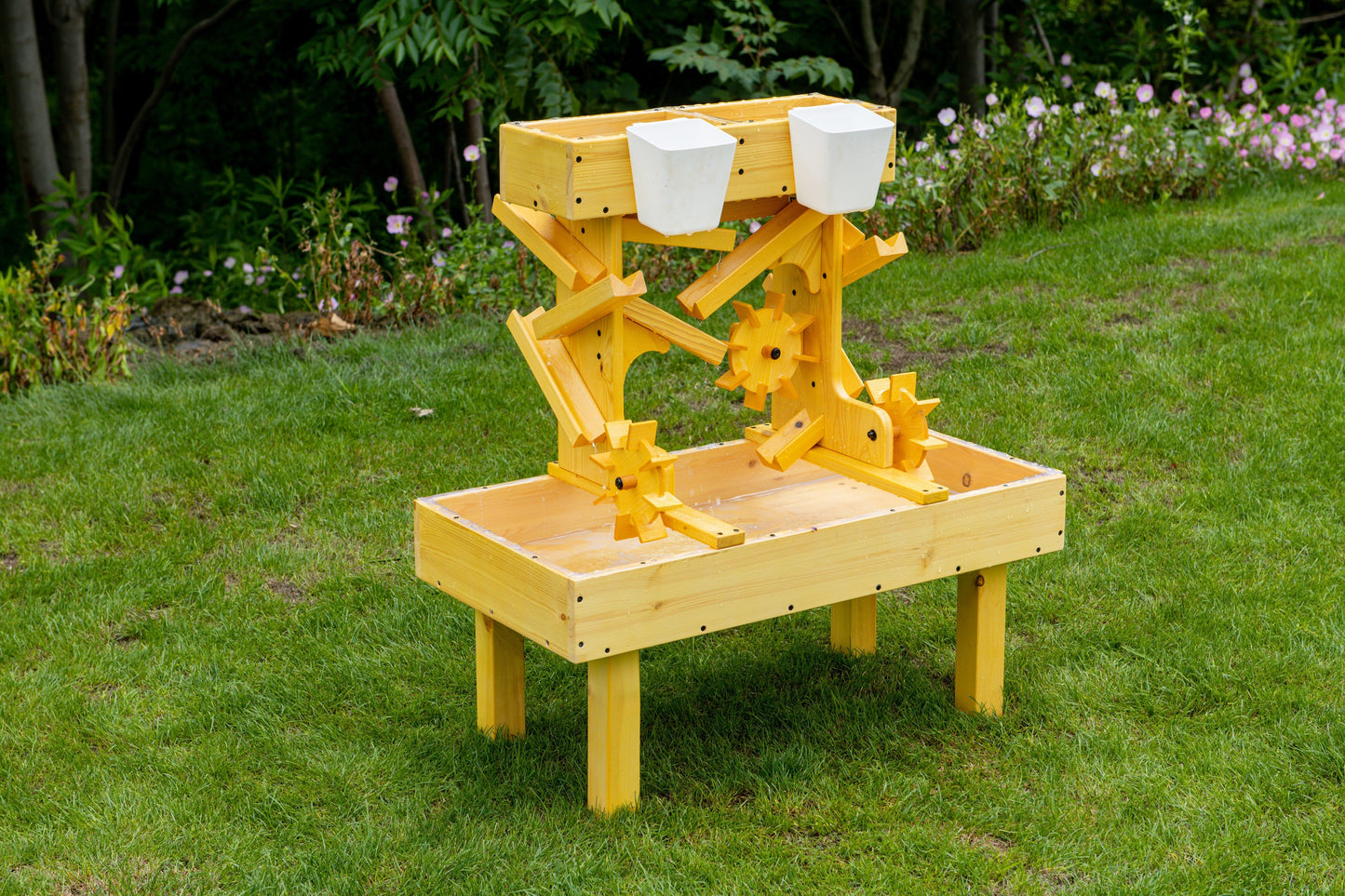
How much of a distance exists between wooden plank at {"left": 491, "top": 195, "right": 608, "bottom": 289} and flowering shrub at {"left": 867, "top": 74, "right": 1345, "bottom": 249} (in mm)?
3828

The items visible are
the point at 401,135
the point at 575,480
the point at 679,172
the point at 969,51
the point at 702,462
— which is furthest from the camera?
the point at 969,51

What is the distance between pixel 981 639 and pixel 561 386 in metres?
1.21

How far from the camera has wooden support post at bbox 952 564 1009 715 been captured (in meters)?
3.62

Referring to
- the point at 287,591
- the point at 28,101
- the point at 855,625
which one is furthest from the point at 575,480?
the point at 28,101

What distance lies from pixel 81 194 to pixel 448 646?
526 cm

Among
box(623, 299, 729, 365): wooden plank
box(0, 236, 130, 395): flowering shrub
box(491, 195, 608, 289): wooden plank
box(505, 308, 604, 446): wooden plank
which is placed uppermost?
box(491, 195, 608, 289): wooden plank

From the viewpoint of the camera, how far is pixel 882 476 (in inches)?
138

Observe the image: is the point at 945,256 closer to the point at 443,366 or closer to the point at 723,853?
the point at 443,366

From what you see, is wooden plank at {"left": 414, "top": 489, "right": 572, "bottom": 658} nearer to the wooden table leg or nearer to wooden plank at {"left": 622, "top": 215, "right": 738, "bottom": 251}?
the wooden table leg

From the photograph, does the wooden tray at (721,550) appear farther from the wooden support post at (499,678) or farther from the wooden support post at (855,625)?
the wooden support post at (855,625)

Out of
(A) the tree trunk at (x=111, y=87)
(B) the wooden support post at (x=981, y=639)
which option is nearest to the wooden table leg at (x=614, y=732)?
(B) the wooden support post at (x=981, y=639)

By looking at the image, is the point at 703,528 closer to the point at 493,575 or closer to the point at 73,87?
the point at 493,575

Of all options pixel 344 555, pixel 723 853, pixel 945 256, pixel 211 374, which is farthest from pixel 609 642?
pixel 945 256

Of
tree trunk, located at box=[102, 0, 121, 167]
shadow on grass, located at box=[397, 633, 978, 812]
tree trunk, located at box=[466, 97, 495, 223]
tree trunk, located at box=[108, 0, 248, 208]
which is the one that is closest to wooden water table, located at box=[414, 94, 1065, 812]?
shadow on grass, located at box=[397, 633, 978, 812]
